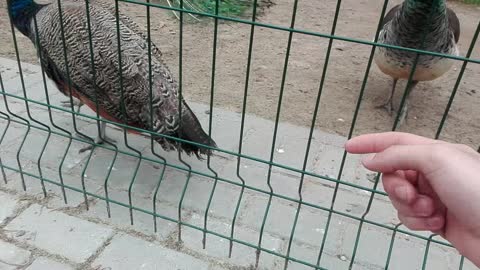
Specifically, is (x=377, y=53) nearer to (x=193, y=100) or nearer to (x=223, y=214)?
(x=193, y=100)

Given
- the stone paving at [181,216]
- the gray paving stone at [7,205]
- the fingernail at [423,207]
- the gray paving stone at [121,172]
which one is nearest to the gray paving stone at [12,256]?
the stone paving at [181,216]

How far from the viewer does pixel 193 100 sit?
4371mm

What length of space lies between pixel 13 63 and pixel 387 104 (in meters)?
3.87

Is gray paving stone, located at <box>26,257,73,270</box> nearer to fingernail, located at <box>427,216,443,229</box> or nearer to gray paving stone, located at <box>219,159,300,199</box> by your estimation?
gray paving stone, located at <box>219,159,300,199</box>

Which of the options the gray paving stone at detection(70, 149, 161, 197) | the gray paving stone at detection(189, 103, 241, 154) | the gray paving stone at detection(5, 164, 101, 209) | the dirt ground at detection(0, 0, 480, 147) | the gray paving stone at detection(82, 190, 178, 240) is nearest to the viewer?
the gray paving stone at detection(82, 190, 178, 240)

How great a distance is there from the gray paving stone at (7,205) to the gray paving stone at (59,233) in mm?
76

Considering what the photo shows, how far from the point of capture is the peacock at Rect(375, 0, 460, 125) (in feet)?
11.7

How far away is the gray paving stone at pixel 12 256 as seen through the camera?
2455 millimetres

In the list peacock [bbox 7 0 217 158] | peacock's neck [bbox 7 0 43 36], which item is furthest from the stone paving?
peacock's neck [bbox 7 0 43 36]

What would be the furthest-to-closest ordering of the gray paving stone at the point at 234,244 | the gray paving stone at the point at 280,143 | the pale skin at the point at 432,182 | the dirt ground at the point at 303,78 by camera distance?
the dirt ground at the point at 303,78, the gray paving stone at the point at 280,143, the gray paving stone at the point at 234,244, the pale skin at the point at 432,182

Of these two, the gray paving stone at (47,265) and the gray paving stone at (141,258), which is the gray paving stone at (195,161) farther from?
the gray paving stone at (47,265)

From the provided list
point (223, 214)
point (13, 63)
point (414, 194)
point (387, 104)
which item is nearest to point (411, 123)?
point (387, 104)

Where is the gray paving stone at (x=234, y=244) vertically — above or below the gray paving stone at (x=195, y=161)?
above

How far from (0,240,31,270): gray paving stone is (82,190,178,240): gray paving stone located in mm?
420
